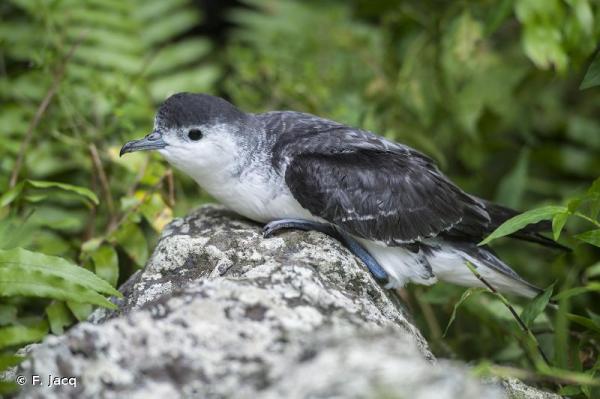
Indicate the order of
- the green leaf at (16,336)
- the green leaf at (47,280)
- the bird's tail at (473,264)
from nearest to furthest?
the green leaf at (16,336) → the green leaf at (47,280) → the bird's tail at (473,264)

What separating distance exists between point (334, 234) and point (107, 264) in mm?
1476

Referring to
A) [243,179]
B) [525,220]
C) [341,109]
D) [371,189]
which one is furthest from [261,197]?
[341,109]

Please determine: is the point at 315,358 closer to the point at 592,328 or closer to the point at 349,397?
the point at 349,397

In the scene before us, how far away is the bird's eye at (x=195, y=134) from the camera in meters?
4.71

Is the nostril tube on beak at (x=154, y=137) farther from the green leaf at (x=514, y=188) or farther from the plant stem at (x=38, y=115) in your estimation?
the green leaf at (x=514, y=188)

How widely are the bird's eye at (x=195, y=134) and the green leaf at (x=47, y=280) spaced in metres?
1.21

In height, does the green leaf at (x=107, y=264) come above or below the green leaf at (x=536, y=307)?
below

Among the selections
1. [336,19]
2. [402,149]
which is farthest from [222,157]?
[336,19]

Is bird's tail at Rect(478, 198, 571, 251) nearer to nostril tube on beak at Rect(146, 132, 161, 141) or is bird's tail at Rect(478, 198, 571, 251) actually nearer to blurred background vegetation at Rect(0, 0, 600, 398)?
blurred background vegetation at Rect(0, 0, 600, 398)

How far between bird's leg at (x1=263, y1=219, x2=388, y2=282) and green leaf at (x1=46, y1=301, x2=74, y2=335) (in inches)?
50.5

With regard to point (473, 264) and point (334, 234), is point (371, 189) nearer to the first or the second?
point (334, 234)

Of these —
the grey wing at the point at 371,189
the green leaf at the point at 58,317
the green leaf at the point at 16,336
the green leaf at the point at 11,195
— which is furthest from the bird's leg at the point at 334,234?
the green leaf at the point at 11,195

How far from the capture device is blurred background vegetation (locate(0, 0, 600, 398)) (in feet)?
16.9

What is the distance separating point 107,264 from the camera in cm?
486
